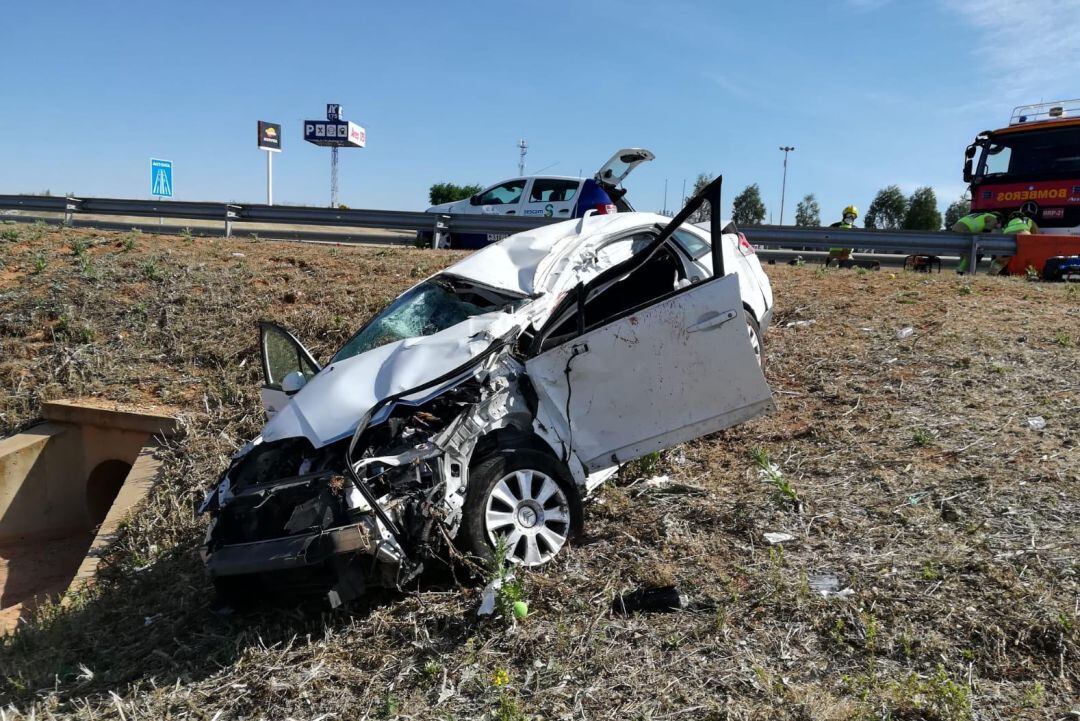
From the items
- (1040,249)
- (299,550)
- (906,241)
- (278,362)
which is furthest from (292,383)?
(1040,249)

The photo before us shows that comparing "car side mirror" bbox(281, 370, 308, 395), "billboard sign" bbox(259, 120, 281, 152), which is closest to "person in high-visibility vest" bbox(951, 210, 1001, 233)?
"car side mirror" bbox(281, 370, 308, 395)

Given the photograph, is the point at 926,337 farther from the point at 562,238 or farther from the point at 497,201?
the point at 497,201

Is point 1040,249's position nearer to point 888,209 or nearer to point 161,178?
point 161,178

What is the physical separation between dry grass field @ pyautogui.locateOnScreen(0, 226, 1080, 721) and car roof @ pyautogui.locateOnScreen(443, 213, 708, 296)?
135 centimetres

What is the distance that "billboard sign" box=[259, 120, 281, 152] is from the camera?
25888mm

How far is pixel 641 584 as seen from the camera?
415 cm

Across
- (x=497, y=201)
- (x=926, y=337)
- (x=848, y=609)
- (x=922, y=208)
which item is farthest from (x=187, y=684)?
(x=922, y=208)

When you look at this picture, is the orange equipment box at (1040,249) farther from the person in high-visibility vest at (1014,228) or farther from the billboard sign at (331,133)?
the billboard sign at (331,133)

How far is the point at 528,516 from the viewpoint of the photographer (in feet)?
14.2

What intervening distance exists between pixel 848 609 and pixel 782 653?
16.8 inches

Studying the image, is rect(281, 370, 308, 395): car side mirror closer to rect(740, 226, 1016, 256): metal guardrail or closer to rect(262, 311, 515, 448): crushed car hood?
rect(262, 311, 515, 448): crushed car hood

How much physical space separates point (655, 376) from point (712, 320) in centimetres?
46

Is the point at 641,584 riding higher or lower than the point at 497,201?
lower

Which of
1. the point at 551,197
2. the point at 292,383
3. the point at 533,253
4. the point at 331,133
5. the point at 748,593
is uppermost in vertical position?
the point at 331,133
